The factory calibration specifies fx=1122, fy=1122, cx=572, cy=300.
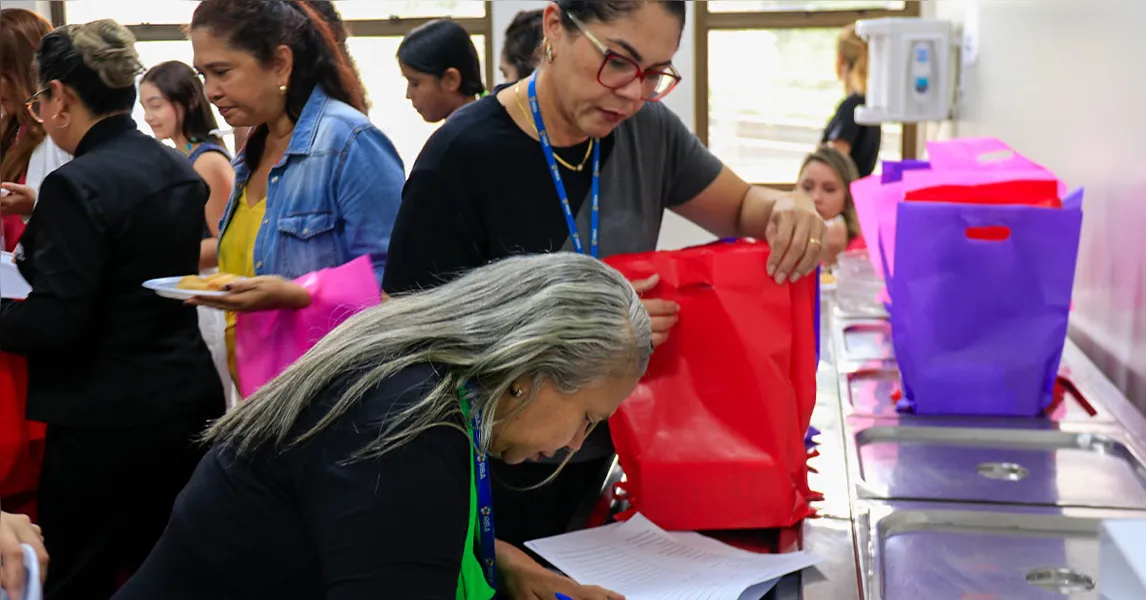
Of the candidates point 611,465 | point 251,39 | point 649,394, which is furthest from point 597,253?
point 251,39

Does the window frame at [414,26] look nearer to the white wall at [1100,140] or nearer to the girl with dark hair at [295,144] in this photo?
the white wall at [1100,140]

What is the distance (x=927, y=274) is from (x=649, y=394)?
1.90 feet

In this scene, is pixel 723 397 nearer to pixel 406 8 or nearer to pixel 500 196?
pixel 500 196

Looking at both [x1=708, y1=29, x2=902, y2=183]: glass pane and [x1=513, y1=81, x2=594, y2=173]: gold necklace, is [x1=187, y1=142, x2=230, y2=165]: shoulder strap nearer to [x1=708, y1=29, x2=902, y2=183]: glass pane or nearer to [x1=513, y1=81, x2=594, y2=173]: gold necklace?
[x1=513, y1=81, x2=594, y2=173]: gold necklace

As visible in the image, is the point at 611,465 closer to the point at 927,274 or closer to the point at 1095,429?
the point at 927,274

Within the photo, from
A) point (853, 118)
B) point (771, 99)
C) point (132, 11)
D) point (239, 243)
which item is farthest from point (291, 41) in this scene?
point (771, 99)

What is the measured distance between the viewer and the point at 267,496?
1080 mm

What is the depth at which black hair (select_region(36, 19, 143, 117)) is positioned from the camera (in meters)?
1.81

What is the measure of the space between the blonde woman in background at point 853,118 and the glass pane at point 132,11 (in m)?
3.48

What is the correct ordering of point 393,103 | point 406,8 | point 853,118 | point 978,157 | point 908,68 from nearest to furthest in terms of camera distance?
point 978,157, point 908,68, point 393,103, point 853,118, point 406,8

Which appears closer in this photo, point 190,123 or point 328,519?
point 328,519

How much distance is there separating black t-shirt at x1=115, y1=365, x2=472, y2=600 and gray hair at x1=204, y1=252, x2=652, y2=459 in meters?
0.01

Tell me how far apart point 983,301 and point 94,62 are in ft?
4.87

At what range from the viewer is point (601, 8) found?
142 cm
